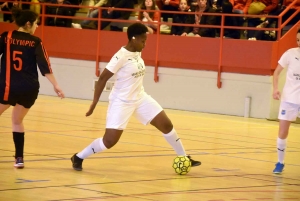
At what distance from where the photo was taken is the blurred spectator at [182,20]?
61.2ft

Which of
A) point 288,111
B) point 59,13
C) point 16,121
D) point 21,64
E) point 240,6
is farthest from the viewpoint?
point 59,13

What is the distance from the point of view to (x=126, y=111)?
28.1 ft

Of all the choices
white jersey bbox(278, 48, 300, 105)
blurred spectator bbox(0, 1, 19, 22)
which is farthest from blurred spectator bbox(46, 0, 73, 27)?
white jersey bbox(278, 48, 300, 105)

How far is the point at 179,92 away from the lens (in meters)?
18.5

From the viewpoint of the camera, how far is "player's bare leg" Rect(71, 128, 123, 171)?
27.8 feet

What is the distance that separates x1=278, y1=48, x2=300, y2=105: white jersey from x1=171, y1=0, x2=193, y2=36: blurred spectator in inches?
368

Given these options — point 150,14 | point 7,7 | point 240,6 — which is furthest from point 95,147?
point 7,7

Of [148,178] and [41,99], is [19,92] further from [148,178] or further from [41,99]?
[41,99]

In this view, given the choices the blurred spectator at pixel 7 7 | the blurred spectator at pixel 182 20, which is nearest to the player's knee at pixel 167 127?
the blurred spectator at pixel 182 20

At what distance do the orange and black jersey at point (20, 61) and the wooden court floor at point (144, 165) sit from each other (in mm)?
987

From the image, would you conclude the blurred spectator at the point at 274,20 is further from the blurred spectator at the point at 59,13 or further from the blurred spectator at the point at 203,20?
the blurred spectator at the point at 59,13

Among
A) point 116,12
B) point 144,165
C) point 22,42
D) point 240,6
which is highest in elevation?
point 240,6

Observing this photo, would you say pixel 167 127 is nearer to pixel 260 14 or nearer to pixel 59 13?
pixel 260 14

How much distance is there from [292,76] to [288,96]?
0.90 feet
